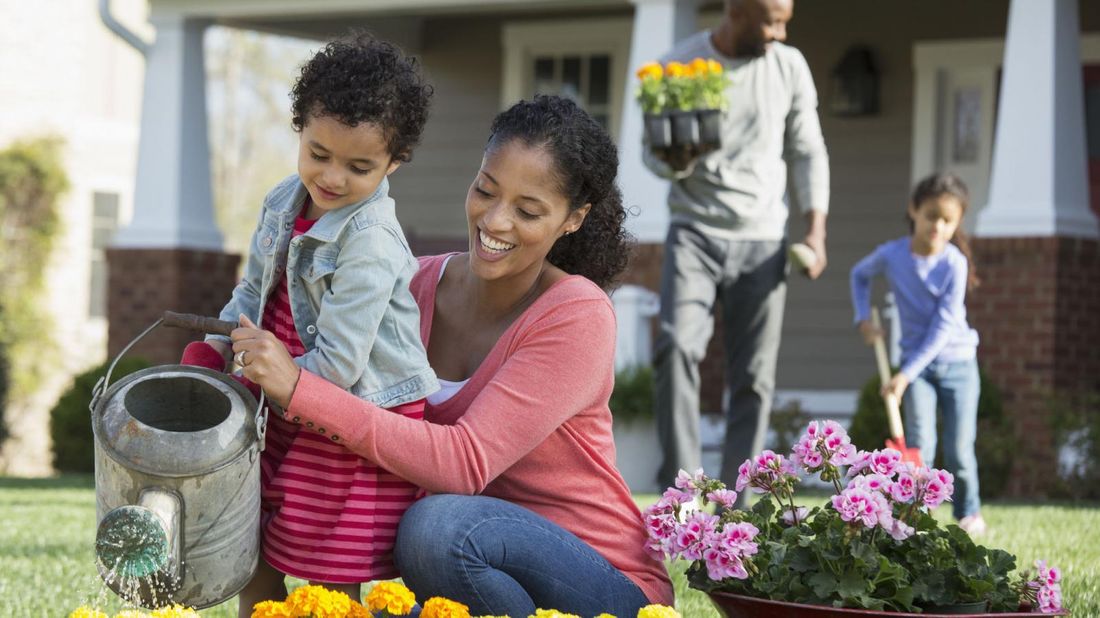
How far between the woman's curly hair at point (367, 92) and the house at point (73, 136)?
14.0 m

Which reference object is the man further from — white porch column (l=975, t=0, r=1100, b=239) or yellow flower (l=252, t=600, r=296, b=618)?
yellow flower (l=252, t=600, r=296, b=618)

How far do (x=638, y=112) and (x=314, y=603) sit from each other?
719cm

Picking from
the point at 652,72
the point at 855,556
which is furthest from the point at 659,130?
the point at 855,556

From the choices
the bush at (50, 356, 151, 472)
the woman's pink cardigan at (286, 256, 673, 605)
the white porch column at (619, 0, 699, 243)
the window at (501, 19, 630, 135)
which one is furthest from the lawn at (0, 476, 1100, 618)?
the window at (501, 19, 630, 135)

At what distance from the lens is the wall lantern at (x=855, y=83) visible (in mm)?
10914

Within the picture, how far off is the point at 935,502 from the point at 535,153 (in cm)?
97

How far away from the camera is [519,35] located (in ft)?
39.7

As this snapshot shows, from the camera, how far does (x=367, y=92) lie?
9.32ft

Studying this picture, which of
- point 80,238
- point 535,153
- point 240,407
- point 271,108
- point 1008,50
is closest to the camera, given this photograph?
point 240,407

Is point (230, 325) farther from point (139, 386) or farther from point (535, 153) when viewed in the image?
point (535, 153)

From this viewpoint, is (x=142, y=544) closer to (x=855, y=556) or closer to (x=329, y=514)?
(x=329, y=514)

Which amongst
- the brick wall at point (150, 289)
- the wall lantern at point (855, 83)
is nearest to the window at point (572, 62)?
the wall lantern at point (855, 83)

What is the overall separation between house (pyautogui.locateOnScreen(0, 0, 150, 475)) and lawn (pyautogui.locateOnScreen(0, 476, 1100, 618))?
9104mm

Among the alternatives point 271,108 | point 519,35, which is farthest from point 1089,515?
point 271,108
